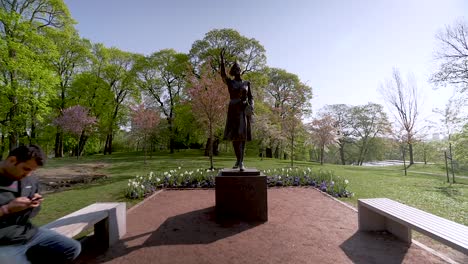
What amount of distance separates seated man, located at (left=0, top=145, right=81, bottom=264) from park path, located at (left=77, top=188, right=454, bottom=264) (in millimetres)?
1387

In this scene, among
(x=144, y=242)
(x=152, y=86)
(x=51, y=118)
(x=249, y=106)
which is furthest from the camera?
(x=152, y=86)

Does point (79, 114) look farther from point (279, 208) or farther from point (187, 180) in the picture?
point (279, 208)

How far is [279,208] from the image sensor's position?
6367 mm

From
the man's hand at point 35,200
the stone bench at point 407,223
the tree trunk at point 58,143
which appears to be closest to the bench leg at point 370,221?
the stone bench at point 407,223

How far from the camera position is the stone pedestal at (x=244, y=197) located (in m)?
5.34

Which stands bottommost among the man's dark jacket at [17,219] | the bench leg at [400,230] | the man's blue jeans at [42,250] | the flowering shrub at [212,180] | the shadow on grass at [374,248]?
Result: the shadow on grass at [374,248]

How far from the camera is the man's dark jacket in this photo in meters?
2.15

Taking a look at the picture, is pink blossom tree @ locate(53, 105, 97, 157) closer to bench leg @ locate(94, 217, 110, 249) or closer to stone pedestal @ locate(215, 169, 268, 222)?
bench leg @ locate(94, 217, 110, 249)

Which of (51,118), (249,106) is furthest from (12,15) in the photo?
(249,106)

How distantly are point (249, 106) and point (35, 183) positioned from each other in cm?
454

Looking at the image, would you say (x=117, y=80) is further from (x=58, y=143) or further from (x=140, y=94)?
(x=58, y=143)

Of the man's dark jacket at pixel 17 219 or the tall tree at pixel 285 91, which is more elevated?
the tall tree at pixel 285 91

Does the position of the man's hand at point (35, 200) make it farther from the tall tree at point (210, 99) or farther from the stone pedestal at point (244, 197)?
the tall tree at point (210, 99)

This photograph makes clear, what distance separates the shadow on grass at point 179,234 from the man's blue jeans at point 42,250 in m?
1.22
